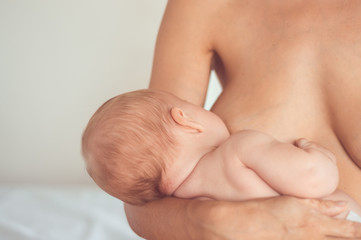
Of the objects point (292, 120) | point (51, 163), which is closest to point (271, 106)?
point (292, 120)

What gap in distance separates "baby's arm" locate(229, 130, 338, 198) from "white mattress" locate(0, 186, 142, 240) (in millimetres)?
762

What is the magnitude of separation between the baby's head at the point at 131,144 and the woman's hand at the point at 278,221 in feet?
0.54

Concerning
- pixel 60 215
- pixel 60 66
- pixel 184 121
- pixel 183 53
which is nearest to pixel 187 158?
pixel 184 121

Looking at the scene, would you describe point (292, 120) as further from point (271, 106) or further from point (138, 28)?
point (138, 28)

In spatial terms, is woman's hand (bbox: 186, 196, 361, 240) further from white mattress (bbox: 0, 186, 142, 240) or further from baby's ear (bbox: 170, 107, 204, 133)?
white mattress (bbox: 0, 186, 142, 240)

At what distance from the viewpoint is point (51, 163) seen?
266 centimetres

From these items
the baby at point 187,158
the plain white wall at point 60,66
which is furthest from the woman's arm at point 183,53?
the plain white wall at point 60,66

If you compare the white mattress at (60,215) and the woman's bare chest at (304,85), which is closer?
the woman's bare chest at (304,85)

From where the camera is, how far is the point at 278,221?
942mm

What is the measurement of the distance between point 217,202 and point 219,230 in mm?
58

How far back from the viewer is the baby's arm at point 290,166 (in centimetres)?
97

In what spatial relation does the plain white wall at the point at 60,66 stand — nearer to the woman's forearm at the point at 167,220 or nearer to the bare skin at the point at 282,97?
the bare skin at the point at 282,97

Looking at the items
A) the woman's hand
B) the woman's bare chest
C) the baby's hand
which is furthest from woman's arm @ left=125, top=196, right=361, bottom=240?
the woman's bare chest

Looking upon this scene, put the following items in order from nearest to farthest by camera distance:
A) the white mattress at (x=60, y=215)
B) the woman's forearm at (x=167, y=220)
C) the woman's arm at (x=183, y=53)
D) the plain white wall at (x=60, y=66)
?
the woman's forearm at (x=167, y=220)
the woman's arm at (x=183, y=53)
the white mattress at (x=60, y=215)
the plain white wall at (x=60, y=66)
